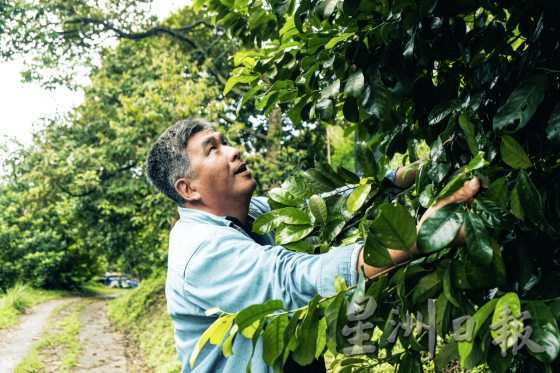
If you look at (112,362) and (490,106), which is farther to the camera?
(112,362)

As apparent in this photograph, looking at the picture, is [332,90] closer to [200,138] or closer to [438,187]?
[438,187]

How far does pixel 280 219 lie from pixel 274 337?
0.36 metres

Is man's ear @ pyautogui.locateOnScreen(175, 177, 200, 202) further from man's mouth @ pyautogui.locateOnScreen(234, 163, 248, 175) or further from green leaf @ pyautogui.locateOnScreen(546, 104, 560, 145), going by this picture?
green leaf @ pyautogui.locateOnScreen(546, 104, 560, 145)

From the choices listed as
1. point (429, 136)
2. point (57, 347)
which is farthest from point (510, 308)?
point (57, 347)

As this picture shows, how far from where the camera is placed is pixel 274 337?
1.22 meters

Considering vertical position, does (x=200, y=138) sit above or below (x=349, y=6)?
below

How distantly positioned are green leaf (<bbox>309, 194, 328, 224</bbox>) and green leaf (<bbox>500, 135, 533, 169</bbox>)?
48 centimetres

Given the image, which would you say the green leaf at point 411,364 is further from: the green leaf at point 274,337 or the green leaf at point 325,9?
the green leaf at point 325,9

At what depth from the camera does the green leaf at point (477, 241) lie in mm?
996

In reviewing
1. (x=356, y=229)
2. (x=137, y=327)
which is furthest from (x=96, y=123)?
(x=356, y=229)

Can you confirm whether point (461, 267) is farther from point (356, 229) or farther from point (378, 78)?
point (378, 78)

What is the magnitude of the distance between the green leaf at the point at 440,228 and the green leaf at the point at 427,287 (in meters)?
0.11

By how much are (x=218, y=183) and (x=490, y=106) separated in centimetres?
107

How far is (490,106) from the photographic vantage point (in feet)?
4.78
